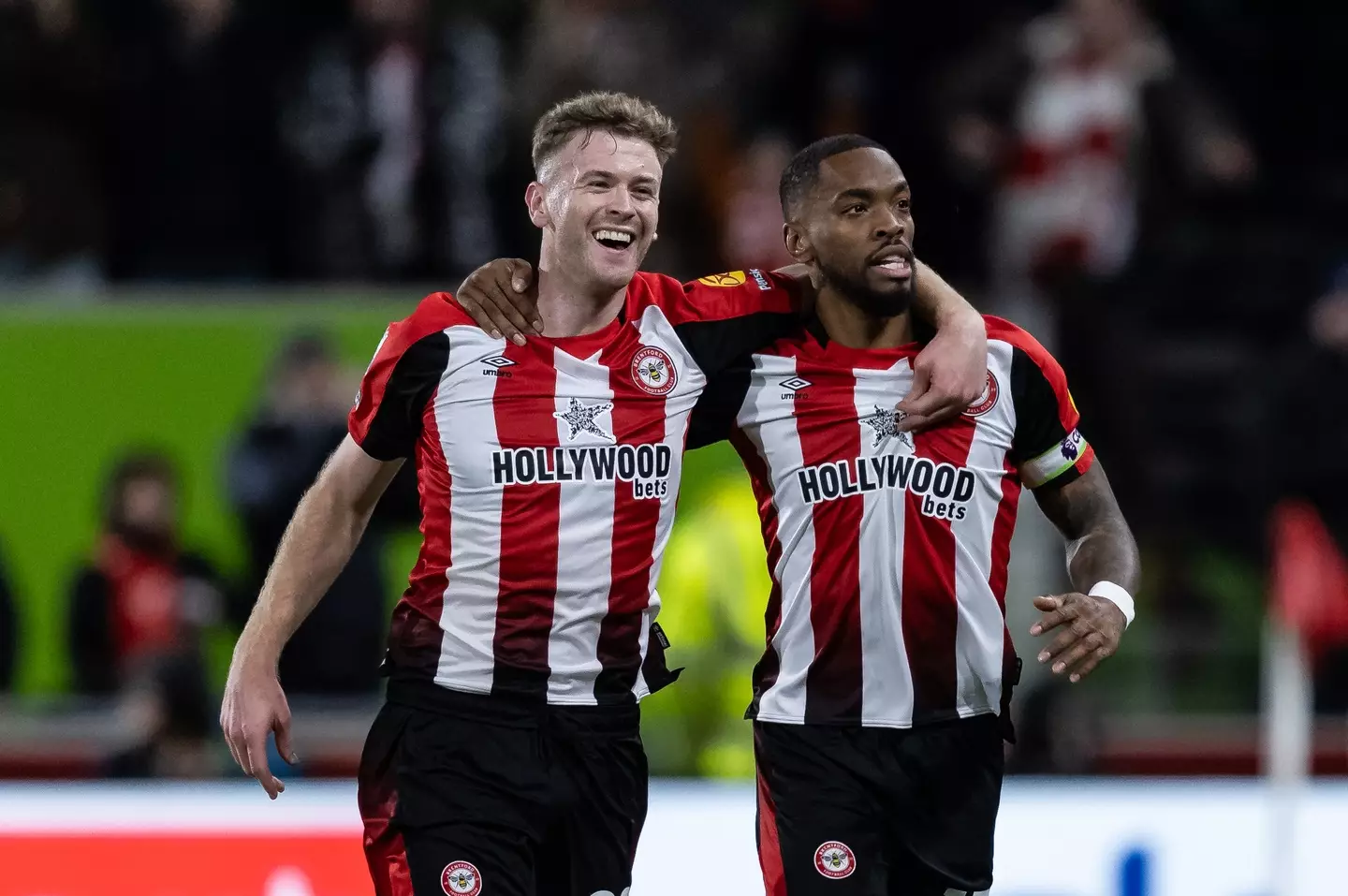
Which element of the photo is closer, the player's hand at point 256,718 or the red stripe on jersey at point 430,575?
the player's hand at point 256,718

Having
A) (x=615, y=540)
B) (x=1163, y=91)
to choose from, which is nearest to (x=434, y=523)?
(x=615, y=540)

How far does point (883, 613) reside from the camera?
16.0 ft

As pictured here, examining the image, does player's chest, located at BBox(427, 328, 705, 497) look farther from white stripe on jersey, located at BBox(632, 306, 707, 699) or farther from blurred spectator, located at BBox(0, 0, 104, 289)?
blurred spectator, located at BBox(0, 0, 104, 289)

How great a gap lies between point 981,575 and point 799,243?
904 mm

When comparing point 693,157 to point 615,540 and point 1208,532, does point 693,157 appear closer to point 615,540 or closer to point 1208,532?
point 1208,532

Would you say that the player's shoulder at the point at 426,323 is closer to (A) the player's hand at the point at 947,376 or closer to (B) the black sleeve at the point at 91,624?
(A) the player's hand at the point at 947,376

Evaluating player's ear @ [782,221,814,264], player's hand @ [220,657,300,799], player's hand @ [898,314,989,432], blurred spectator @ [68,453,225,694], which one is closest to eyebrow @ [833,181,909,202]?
player's ear @ [782,221,814,264]

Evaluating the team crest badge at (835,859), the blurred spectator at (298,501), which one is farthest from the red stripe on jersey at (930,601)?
the blurred spectator at (298,501)

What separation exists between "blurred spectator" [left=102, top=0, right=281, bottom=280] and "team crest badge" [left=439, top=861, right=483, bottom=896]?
21.0ft

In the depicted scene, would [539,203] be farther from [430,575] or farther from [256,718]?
[256,718]

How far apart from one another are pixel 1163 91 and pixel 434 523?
6.68 meters

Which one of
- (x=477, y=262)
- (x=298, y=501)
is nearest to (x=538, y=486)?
(x=298, y=501)

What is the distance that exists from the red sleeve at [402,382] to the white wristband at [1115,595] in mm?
1601

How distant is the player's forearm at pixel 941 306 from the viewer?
195 inches
